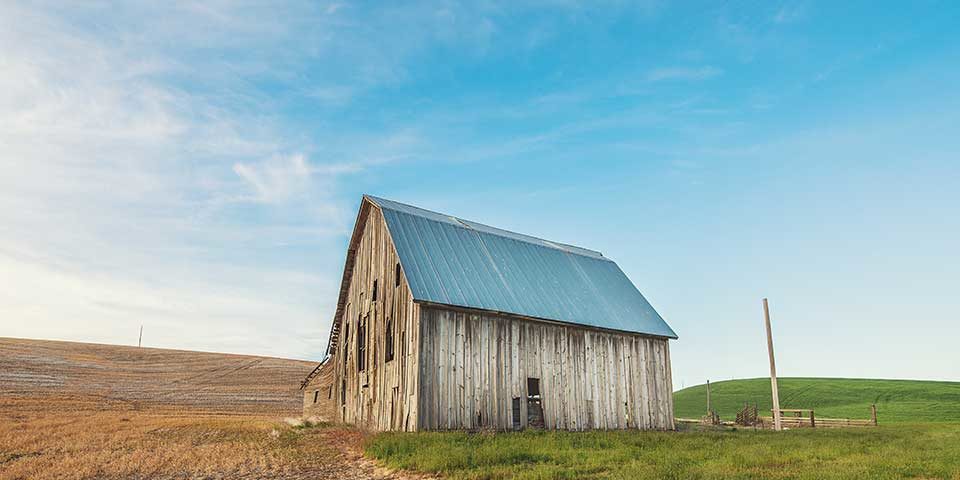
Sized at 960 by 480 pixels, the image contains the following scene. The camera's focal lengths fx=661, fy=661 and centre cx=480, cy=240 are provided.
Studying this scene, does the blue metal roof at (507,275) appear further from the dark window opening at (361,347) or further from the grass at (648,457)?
the grass at (648,457)

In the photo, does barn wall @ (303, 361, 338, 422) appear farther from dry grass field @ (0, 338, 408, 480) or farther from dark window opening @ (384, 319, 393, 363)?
dark window opening @ (384, 319, 393, 363)

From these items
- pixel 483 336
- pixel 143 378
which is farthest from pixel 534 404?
pixel 143 378

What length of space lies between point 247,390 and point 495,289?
30.4 meters

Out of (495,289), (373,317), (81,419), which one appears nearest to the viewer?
(495,289)

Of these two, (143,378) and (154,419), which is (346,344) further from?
(143,378)

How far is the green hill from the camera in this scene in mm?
53456

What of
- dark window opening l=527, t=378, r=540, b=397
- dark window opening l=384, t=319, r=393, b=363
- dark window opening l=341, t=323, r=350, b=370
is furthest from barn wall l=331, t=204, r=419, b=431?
dark window opening l=527, t=378, r=540, b=397

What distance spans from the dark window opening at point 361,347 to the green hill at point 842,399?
133 ft

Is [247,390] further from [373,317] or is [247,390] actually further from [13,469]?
[13,469]

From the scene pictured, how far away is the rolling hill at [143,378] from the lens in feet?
135

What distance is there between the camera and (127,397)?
4278 centimetres

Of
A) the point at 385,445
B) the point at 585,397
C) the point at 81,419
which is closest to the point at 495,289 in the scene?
the point at 585,397

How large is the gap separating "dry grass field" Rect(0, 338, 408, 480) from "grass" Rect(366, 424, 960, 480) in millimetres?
1776

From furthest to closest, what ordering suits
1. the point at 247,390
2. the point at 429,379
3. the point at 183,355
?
the point at 183,355, the point at 247,390, the point at 429,379
